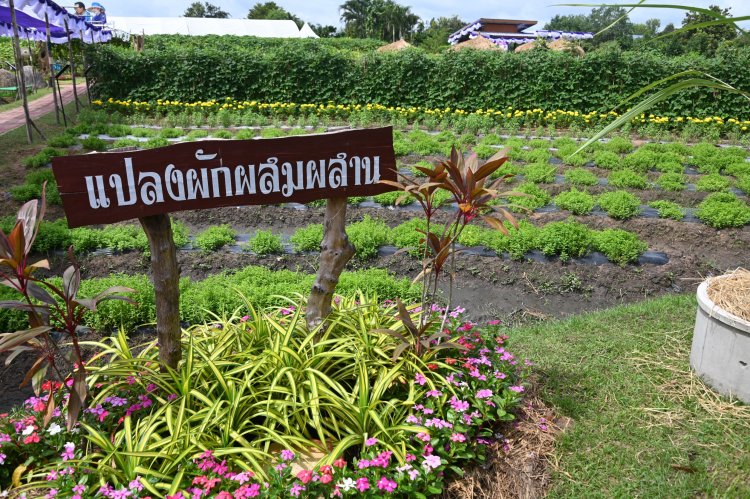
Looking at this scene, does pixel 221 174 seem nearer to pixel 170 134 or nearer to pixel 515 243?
pixel 515 243

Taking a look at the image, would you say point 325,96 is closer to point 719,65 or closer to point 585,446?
point 719,65

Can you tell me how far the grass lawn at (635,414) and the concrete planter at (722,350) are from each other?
81 mm

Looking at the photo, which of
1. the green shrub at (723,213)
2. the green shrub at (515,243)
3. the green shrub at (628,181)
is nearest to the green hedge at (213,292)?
the green shrub at (515,243)

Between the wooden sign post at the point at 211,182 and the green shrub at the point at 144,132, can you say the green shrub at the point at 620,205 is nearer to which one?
the wooden sign post at the point at 211,182

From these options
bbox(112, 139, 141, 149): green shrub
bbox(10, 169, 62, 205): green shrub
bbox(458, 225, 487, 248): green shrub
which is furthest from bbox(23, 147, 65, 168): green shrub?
bbox(458, 225, 487, 248): green shrub

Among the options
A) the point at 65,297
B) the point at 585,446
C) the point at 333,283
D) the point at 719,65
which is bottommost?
the point at 585,446

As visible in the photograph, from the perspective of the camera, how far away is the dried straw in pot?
2.90 m

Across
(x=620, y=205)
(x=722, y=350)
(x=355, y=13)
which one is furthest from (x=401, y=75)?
(x=355, y=13)

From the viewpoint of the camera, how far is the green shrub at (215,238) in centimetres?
534

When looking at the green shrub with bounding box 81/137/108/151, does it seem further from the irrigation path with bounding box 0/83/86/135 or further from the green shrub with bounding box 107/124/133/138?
the irrigation path with bounding box 0/83/86/135

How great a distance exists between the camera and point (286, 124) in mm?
12117

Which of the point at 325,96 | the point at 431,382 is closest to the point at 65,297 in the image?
the point at 431,382

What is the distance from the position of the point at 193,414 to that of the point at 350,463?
735 millimetres

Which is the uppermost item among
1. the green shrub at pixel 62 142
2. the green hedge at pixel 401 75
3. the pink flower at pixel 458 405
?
the green hedge at pixel 401 75
